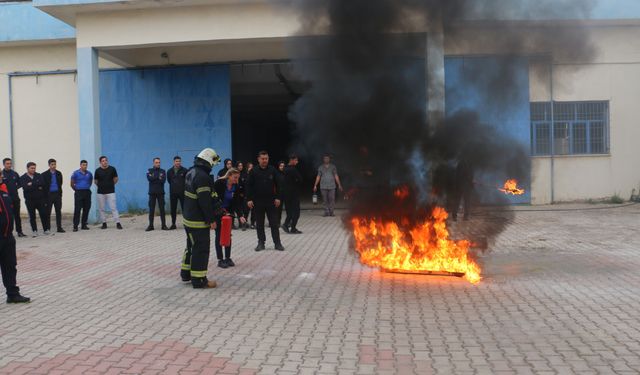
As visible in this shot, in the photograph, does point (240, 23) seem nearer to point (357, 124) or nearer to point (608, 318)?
point (357, 124)

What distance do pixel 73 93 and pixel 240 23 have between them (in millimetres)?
6347

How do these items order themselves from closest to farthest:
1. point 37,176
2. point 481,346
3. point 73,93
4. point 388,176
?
point 481,346
point 388,176
point 37,176
point 73,93

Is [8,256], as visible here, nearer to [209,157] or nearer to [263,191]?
[209,157]

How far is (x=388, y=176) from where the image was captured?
684cm

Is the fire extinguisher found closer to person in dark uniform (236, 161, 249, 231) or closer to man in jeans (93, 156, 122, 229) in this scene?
person in dark uniform (236, 161, 249, 231)

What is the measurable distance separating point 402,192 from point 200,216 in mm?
2429

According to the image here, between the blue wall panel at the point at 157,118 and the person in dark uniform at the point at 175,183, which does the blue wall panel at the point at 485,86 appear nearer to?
the person in dark uniform at the point at 175,183

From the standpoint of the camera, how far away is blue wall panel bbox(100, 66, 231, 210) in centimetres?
1634

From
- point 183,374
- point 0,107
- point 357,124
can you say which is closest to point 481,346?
point 183,374

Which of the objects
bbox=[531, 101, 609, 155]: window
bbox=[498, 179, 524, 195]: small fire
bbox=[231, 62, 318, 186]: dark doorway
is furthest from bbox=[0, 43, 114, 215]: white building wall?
bbox=[531, 101, 609, 155]: window

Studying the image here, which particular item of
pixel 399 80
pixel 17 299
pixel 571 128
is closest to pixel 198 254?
pixel 17 299

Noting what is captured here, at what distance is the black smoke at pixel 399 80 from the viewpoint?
265 inches

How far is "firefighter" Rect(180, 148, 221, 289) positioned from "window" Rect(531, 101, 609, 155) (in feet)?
38.7

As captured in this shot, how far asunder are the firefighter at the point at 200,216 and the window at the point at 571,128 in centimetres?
1180
